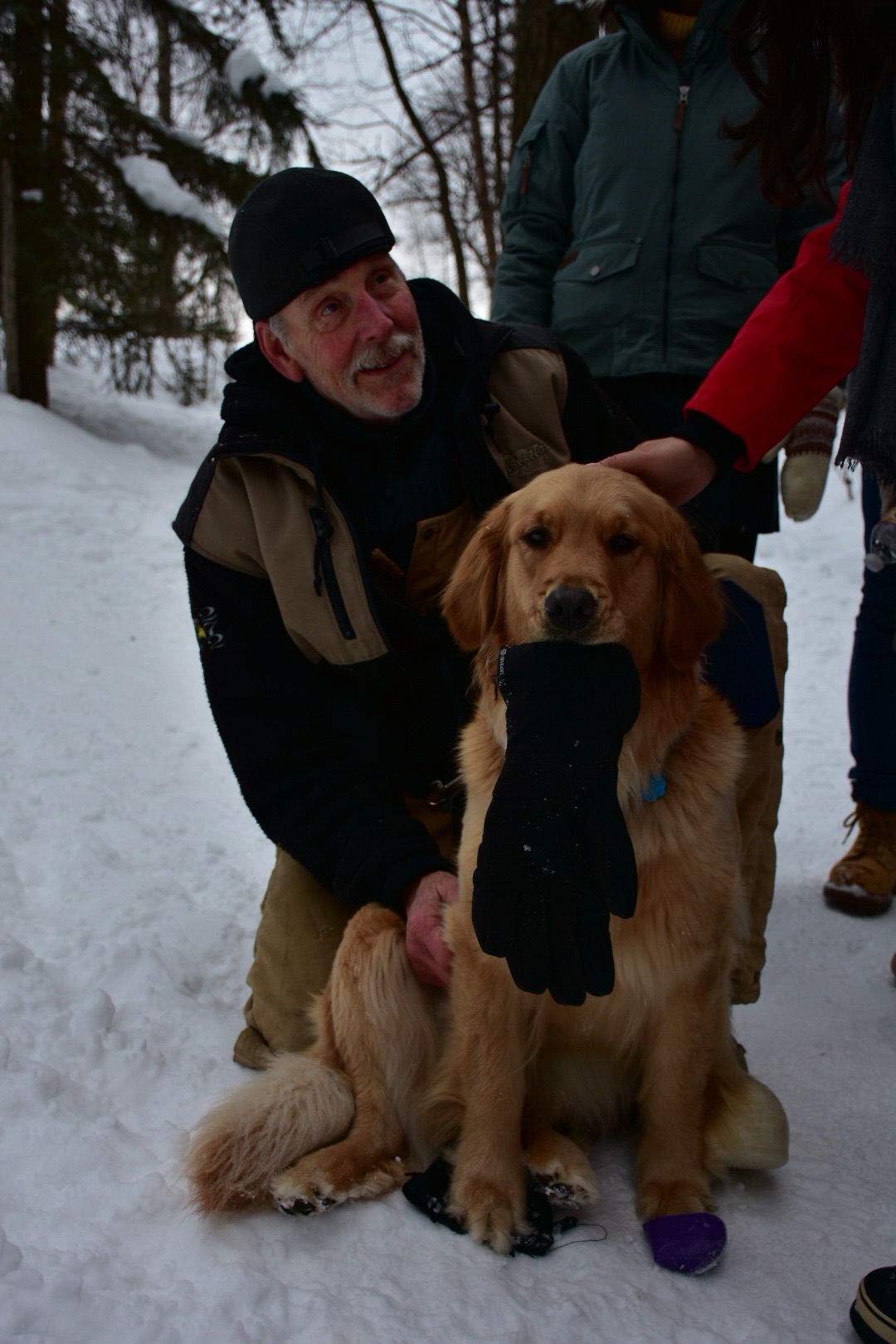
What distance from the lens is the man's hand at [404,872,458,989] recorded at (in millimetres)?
1940

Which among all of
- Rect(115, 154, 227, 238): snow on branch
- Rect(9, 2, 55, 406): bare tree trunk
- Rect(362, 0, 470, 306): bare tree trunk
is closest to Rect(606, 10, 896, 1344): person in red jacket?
Rect(9, 2, 55, 406): bare tree trunk

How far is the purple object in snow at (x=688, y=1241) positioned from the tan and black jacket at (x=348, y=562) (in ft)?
2.80

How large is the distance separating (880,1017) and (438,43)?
31.3 ft

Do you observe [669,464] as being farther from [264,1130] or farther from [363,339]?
[264,1130]

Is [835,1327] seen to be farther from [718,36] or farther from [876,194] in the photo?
[718,36]

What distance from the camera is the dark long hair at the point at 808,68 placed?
1.57 metres

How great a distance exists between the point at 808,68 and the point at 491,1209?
2.04 m

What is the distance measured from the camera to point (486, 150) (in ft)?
34.5

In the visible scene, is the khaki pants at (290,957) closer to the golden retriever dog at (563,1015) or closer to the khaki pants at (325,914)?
the khaki pants at (325,914)

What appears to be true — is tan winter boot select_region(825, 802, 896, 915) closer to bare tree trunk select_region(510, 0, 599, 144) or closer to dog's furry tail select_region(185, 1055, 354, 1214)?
dog's furry tail select_region(185, 1055, 354, 1214)

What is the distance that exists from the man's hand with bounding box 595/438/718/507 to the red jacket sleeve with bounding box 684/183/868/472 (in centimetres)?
8

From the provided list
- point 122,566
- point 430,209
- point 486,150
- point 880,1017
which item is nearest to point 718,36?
point 880,1017

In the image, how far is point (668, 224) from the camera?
289 cm

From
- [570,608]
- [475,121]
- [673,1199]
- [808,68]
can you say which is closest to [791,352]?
[808,68]
